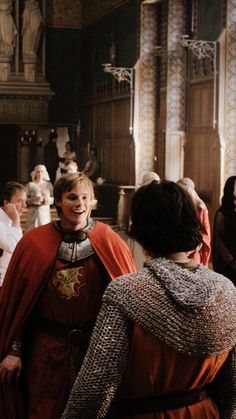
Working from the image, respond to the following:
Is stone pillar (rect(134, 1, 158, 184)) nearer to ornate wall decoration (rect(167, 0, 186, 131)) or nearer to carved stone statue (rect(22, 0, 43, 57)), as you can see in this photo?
ornate wall decoration (rect(167, 0, 186, 131))

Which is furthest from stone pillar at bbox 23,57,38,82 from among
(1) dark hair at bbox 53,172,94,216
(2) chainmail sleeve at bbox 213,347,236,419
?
(2) chainmail sleeve at bbox 213,347,236,419

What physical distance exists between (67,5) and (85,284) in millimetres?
19267

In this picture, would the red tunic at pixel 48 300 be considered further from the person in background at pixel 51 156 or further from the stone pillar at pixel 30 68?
the stone pillar at pixel 30 68

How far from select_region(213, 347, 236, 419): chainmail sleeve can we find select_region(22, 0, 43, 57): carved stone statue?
19295mm

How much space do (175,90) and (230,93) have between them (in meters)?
2.42

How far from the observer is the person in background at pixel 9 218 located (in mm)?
6020

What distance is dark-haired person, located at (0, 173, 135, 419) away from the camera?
3967 millimetres

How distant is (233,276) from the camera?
295 inches

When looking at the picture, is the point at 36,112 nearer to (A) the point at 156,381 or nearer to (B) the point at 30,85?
(B) the point at 30,85

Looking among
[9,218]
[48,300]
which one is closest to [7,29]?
[9,218]

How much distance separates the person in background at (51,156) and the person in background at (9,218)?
592 inches

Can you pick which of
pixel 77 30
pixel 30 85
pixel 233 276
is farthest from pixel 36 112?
pixel 233 276

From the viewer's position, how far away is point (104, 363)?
8.26 feet

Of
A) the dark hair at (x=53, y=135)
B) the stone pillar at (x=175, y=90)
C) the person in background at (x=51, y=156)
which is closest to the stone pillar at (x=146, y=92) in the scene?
the stone pillar at (x=175, y=90)
